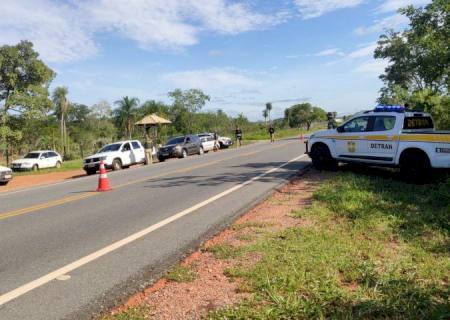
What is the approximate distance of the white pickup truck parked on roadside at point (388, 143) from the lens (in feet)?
33.4

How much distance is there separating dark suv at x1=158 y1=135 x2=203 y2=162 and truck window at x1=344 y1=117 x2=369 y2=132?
57.5ft

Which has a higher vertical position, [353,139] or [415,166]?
[353,139]

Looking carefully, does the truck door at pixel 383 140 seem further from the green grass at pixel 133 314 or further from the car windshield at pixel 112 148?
the car windshield at pixel 112 148

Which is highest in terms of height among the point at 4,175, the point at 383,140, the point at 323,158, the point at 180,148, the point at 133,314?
the point at 383,140

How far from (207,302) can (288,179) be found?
326 inches

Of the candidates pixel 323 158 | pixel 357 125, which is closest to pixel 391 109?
pixel 357 125

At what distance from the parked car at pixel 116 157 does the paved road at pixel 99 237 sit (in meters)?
9.72

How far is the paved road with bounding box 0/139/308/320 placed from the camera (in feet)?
14.8

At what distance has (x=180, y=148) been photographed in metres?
29.2

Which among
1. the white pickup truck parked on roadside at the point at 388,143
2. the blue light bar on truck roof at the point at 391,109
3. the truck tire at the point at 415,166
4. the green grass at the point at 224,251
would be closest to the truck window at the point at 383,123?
the white pickup truck parked on roadside at the point at 388,143

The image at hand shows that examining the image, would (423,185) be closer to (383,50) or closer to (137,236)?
(137,236)

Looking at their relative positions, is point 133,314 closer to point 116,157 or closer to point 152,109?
point 116,157

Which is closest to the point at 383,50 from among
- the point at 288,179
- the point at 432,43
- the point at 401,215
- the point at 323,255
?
the point at 432,43

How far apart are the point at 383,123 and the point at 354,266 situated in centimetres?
765
